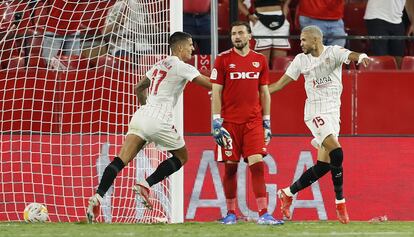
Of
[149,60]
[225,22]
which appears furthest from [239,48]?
[225,22]

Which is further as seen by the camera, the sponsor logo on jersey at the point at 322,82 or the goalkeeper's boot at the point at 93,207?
the sponsor logo on jersey at the point at 322,82


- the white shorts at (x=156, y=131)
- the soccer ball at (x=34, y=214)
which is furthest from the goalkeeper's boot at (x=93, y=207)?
the soccer ball at (x=34, y=214)

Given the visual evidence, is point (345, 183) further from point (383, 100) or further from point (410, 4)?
point (410, 4)

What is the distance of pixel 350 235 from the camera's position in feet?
37.0

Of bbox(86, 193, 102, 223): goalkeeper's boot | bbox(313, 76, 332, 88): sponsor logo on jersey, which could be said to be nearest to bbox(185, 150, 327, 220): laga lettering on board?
bbox(313, 76, 332, 88): sponsor logo on jersey

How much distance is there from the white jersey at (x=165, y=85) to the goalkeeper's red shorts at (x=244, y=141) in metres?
0.54

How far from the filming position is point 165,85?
12547 mm

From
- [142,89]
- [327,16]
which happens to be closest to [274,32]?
[327,16]

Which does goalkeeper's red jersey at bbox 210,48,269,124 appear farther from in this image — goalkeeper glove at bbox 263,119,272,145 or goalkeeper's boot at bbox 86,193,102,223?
goalkeeper's boot at bbox 86,193,102,223

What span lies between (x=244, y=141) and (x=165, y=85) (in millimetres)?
863

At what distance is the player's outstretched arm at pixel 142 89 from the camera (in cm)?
1279

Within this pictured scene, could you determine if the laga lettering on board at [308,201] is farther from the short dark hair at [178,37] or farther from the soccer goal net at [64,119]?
the short dark hair at [178,37]

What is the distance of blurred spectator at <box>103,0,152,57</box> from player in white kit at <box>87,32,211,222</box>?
116cm

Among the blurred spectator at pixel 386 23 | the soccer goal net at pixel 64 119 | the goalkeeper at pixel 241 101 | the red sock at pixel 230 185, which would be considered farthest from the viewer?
the blurred spectator at pixel 386 23
